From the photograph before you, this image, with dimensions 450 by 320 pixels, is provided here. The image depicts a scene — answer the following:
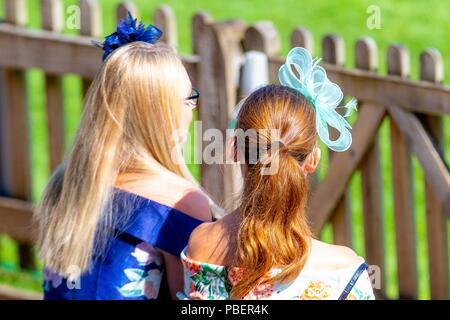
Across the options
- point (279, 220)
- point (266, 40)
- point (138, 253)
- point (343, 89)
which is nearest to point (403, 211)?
point (343, 89)

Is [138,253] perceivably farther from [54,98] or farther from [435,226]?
[54,98]

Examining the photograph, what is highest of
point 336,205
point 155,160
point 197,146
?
point 155,160

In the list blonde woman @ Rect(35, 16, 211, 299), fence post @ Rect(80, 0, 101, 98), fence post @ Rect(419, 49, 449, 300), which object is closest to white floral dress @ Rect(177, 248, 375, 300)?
blonde woman @ Rect(35, 16, 211, 299)

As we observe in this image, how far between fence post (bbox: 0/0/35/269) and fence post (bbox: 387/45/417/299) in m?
2.08

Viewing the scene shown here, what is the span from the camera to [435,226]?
4.10m

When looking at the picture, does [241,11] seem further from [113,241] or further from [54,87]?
[113,241]


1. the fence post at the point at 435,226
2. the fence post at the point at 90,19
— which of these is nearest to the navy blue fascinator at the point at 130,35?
the fence post at the point at 435,226

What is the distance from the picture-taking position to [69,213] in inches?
121

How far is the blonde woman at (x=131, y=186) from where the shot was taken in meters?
2.95

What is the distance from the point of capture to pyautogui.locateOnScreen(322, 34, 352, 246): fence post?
4.25m

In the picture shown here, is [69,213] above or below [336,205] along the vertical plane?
above

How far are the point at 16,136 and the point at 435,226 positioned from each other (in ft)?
7.80

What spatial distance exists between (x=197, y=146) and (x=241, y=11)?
4806mm
